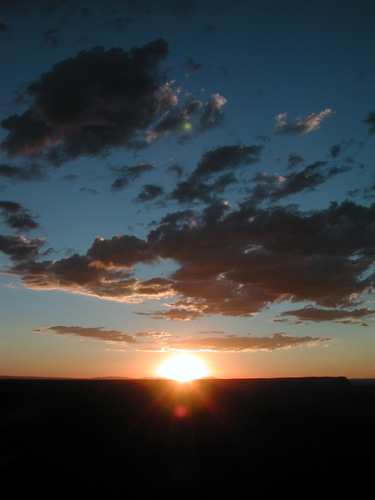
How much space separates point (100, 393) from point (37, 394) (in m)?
7.56

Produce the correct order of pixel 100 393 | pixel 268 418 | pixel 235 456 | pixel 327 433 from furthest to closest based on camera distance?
pixel 100 393, pixel 268 418, pixel 327 433, pixel 235 456

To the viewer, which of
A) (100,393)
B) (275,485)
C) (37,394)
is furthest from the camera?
(100,393)

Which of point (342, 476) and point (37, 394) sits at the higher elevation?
point (37, 394)

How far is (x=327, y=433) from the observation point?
116 feet

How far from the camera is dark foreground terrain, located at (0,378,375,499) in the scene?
65.0 feet

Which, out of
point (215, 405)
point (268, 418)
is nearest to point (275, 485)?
point (268, 418)

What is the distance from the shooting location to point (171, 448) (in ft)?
91.7

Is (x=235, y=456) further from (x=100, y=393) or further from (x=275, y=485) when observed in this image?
(x=100, y=393)

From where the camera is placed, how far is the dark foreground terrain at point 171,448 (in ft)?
65.0

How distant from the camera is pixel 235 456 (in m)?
26.0

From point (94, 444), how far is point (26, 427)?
24.8 ft

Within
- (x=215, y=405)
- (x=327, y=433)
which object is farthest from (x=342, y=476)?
(x=215, y=405)

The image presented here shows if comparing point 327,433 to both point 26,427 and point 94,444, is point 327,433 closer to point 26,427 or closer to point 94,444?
point 94,444

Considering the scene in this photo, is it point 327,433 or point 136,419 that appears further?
point 136,419
